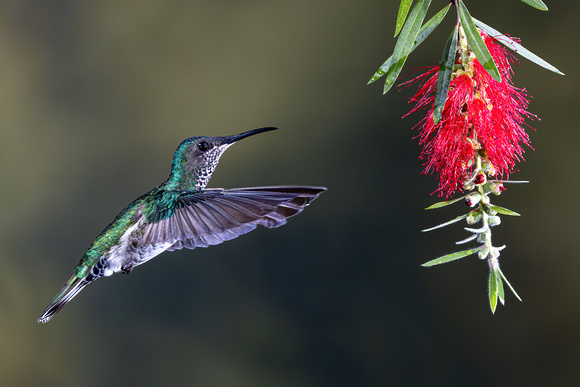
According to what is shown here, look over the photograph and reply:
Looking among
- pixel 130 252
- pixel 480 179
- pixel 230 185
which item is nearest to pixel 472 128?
pixel 480 179

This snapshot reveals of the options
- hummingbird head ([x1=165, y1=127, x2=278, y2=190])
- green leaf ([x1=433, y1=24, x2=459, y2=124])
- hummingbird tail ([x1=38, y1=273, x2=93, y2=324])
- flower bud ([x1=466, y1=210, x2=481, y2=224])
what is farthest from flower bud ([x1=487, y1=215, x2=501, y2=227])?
hummingbird tail ([x1=38, y1=273, x2=93, y2=324])

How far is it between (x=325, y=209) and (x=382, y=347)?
0.53 meters

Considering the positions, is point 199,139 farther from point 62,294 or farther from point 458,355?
point 458,355

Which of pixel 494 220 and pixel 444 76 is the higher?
pixel 444 76

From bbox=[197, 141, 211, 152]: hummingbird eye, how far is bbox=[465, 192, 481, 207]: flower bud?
0.48 metres

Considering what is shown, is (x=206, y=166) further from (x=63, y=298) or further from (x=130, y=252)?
(x=63, y=298)

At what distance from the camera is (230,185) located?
209 centimetres

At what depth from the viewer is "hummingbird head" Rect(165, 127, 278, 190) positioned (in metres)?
0.95

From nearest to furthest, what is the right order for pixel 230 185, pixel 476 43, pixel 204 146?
1. pixel 476 43
2. pixel 204 146
3. pixel 230 185

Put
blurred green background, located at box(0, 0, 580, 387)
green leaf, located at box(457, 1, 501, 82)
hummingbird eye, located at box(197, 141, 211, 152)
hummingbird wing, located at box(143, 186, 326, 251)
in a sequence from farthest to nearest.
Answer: blurred green background, located at box(0, 0, 580, 387)
hummingbird eye, located at box(197, 141, 211, 152)
hummingbird wing, located at box(143, 186, 326, 251)
green leaf, located at box(457, 1, 501, 82)

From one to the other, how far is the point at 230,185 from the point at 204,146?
115 cm

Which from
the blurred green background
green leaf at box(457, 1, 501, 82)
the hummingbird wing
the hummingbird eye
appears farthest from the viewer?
the blurred green background

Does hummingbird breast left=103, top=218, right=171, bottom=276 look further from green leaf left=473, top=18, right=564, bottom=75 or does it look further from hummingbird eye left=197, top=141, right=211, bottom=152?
green leaf left=473, top=18, right=564, bottom=75

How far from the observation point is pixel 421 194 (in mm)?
1938
